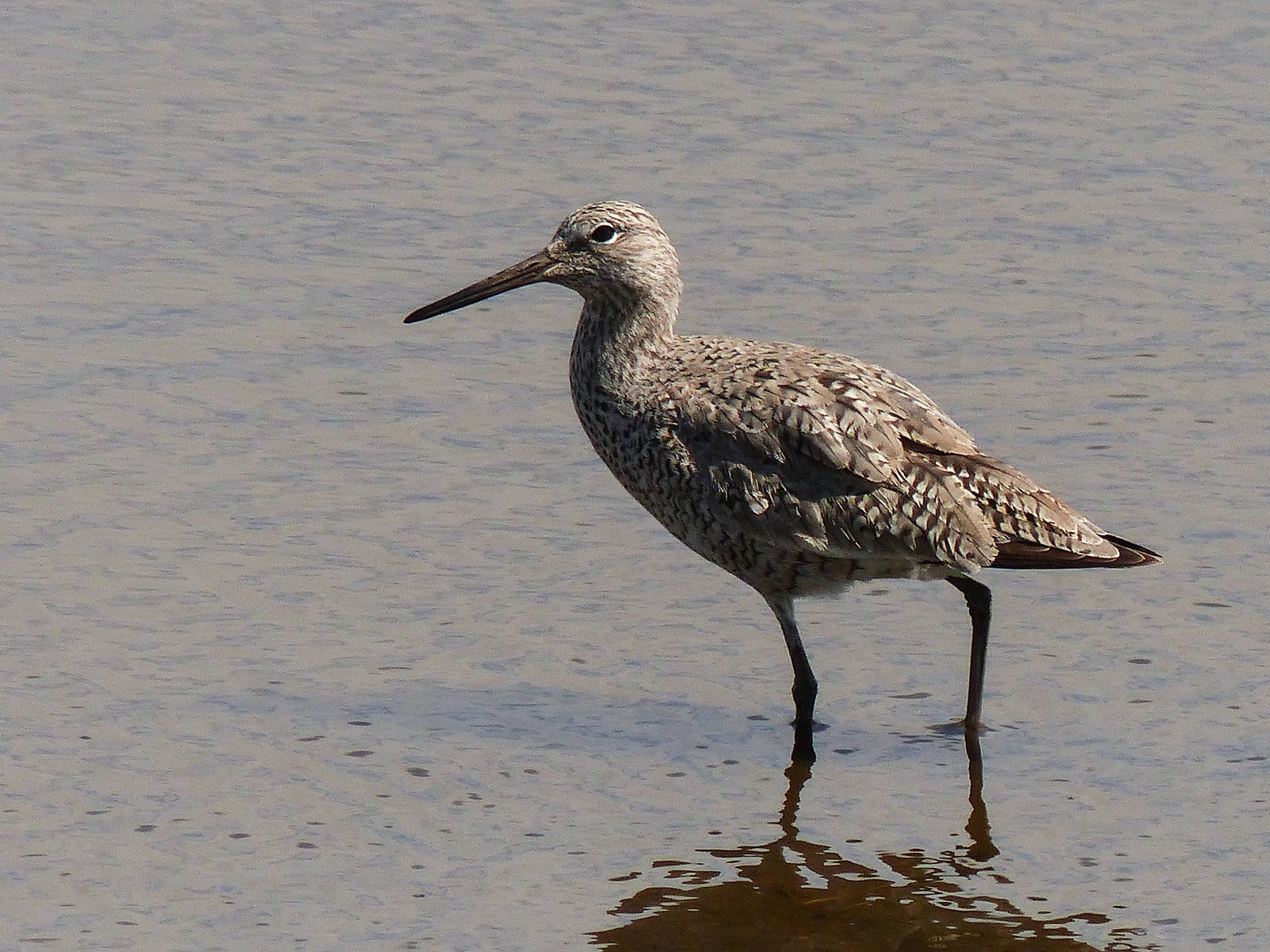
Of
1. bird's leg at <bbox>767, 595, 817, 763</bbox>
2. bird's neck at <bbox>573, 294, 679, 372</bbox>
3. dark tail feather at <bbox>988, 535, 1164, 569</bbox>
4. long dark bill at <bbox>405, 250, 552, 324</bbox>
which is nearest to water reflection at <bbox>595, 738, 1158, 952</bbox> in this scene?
bird's leg at <bbox>767, 595, 817, 763</bbox>

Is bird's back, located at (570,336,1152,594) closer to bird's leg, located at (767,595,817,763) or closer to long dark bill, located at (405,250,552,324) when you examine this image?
bird's leg, located at (767,595,817,763)

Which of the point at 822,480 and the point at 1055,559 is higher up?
the point at 822,480

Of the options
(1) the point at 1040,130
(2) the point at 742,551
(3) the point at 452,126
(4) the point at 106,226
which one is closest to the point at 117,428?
(4) the point at 106,226

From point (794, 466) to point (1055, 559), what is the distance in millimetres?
925

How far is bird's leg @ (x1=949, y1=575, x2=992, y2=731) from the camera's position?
7.93 m

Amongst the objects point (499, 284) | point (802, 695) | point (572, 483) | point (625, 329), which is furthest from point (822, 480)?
point (572, 483)

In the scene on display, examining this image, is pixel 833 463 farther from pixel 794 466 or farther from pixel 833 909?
pixel 833 909

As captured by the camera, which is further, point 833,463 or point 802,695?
point 802,695

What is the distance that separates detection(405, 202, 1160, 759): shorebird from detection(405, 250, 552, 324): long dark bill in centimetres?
7

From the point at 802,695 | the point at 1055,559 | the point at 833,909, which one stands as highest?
the point at 1055,559

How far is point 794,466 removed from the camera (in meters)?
7.77

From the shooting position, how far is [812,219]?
39.9ft

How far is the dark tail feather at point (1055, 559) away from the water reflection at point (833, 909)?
970 millimetres

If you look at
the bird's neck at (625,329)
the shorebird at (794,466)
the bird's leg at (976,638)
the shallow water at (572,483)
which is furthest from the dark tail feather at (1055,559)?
the bird's neck at (625,329)
